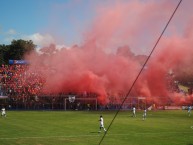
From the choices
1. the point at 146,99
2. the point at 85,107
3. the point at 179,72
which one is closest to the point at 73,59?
the point at 85,107

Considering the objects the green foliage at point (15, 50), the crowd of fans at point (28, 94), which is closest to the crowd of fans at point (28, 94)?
the crowd of fans at point (28, 94)

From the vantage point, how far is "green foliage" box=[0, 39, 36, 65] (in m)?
110

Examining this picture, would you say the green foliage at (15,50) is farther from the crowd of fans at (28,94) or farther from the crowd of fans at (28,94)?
the crowd of fans at (28,94)

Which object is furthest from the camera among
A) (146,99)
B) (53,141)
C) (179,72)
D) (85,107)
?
(179,72)

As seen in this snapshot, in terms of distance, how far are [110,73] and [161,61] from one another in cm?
1176

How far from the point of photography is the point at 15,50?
111812 millimetres

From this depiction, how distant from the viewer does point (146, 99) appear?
78.5m

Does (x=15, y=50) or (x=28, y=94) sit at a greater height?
(x=15, y=50)

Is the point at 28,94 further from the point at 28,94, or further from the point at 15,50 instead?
the point at 15,50

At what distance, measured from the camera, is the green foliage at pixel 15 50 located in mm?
110375

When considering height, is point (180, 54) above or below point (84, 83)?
above

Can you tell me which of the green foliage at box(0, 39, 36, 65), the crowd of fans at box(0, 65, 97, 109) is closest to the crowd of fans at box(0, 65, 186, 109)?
the crowd of fans at box(0, 65, 97, 109)

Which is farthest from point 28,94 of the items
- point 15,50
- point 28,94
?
point 15,50

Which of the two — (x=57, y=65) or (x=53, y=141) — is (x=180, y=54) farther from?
(x=53, y=141)
